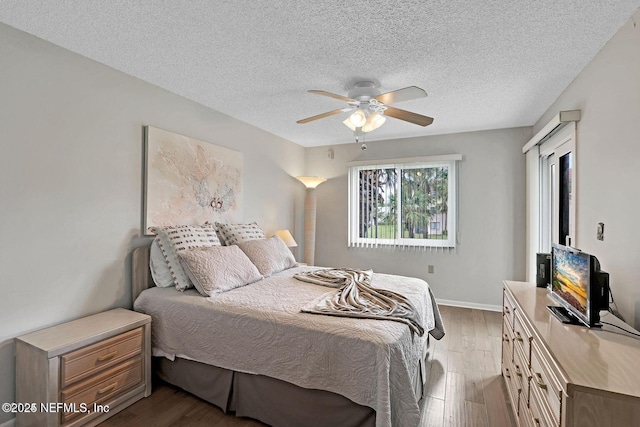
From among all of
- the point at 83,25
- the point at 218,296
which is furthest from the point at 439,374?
the point at 83,25

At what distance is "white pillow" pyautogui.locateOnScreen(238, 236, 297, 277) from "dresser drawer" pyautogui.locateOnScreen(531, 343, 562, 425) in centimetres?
218

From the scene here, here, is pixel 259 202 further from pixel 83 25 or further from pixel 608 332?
pixel 608 332

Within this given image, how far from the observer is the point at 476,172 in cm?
424

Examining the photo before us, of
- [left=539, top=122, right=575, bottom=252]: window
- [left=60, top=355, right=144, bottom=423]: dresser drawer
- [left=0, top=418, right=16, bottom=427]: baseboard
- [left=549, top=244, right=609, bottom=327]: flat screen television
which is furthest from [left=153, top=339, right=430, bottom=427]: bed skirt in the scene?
[left=539, top=122, right=575, bottom=252]: window

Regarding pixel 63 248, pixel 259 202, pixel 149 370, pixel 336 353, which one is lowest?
pixel 149 370

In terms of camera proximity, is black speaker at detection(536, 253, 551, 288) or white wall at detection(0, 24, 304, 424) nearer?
white wall at detection(0, 24, 304, 424)

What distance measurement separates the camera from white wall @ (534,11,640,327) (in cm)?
171

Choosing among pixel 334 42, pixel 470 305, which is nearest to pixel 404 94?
pixel 334 42

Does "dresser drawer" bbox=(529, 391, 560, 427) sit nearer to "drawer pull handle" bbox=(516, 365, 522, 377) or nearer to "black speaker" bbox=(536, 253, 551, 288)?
"drawer pull handle" bbox=(516, 365, 522, 377)

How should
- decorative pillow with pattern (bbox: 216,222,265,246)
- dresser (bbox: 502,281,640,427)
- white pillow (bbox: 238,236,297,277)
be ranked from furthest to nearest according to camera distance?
decorative pillow with pattern (bbox: 216,222,265,246) → white pillow (bbox: 238,236,297,277) → dresser (bbox: 502,281,640,427)

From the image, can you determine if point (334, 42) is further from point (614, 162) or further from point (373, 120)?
point (614, 162)

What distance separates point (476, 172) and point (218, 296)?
368 centimetres

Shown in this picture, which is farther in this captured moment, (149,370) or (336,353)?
(149,370)

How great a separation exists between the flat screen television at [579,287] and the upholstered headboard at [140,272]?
294cm
